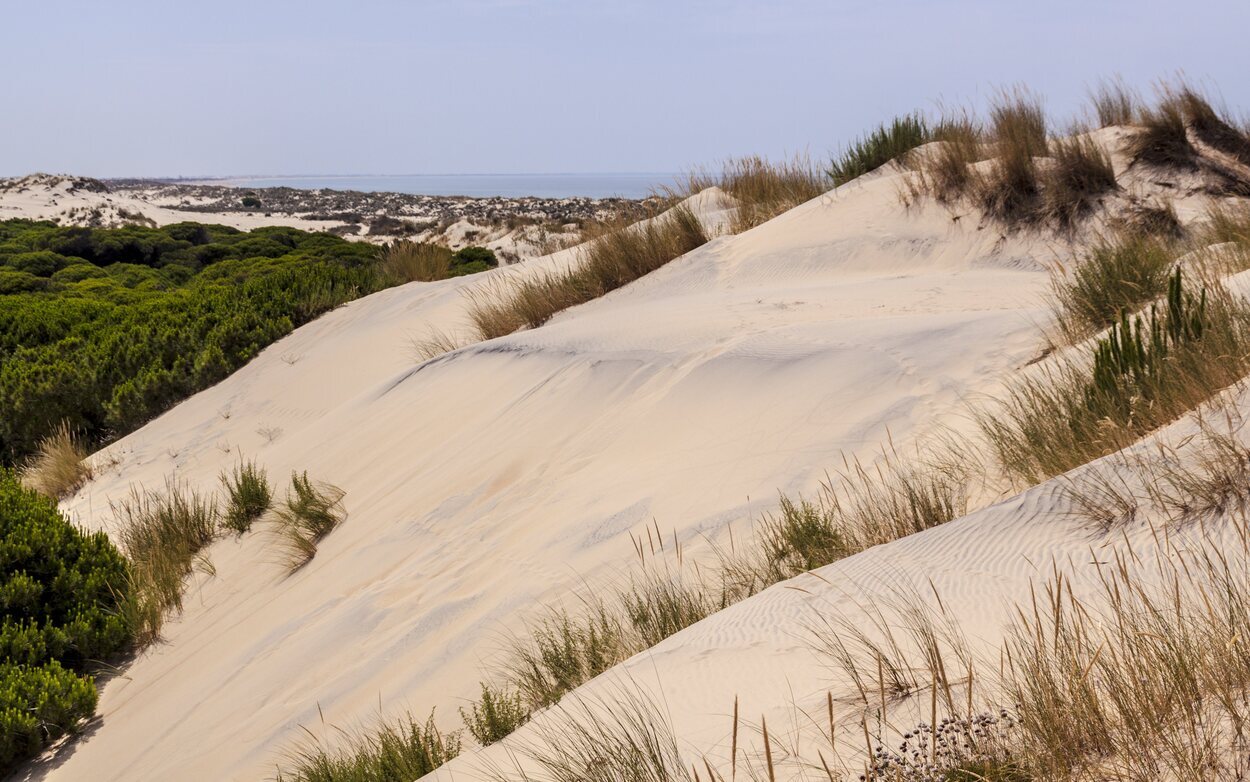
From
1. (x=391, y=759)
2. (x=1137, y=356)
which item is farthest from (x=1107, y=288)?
(x=391, y=759)

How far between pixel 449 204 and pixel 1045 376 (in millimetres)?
51792

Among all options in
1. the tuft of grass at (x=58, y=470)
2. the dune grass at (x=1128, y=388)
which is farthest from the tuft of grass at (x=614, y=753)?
the tuft of grass at (x=58, y=470)

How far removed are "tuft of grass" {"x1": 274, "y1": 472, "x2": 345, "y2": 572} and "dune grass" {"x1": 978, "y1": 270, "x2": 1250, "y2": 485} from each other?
160 inches

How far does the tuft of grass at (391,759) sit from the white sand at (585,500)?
28 centimetres

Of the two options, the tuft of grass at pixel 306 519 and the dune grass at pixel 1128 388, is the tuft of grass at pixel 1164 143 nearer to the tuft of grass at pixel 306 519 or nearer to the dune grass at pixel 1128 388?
the dune grass at pixel 1128 388

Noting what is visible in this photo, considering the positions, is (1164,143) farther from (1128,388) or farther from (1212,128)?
(1128,388)

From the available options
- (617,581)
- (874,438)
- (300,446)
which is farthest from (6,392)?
(874,438)

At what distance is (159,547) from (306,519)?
46.4 inches

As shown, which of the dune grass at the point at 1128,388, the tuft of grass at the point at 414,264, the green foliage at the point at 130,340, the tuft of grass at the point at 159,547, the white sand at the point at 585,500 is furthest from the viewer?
the tuft of grass at the point at 414,264

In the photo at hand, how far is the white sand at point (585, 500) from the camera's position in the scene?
283cm

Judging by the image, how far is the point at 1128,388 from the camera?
139 inches

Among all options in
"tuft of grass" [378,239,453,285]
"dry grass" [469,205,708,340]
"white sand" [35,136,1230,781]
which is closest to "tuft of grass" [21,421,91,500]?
"white sand" [35,136,1230,781]

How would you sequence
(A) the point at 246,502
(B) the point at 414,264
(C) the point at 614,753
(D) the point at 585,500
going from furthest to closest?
(B) the point at 414,264 < (A) the point at 246,502 < (D) the point at 585,500 < (C) the point at 614,753

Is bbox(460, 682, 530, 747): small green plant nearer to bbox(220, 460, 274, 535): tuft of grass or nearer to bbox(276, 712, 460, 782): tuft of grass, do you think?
bbox(276, 712, 460, 782): tuft of grass
